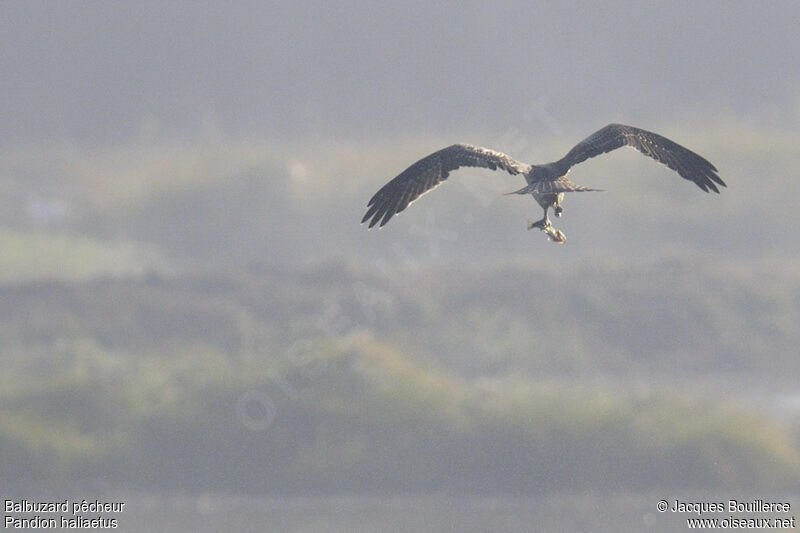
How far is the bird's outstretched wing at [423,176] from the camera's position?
137ft

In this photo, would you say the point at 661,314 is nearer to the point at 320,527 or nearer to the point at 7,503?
the point at 320,527

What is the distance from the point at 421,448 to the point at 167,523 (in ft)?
53.7

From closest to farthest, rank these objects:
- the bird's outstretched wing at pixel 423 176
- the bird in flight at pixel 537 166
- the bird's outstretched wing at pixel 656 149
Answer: the bird in flight at pixel 537 166 → the bird's outstretched wing at pixel 423 176 → the bird's outstretched wing at pixel 656 149

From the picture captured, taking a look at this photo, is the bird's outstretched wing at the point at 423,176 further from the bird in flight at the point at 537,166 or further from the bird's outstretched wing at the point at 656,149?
the bird's outstretched wing at the point at 656,149

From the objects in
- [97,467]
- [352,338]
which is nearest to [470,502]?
[352,338]

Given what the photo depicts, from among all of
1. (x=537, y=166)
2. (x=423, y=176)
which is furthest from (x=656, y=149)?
(x=423, y=176)

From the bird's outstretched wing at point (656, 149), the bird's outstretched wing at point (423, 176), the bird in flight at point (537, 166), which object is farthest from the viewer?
the bird's outstretched wing at point (656, 149)

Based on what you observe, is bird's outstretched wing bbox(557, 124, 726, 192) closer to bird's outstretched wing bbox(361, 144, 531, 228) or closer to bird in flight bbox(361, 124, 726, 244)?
bird in flight bbox(361, 124, 726, 244)

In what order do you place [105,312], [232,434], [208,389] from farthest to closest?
[105,312]
[232,434]
[208,389]

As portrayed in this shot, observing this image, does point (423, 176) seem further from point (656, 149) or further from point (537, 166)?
point (656, 149)

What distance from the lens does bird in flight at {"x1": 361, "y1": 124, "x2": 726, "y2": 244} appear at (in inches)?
1581

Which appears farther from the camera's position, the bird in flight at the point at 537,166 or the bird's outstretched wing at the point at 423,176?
the bird's outstretched wing at the point at 423,176

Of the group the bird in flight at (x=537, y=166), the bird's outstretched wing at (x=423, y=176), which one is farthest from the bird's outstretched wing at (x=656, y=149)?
the bird's outstretched wing at (x=423, y=176)

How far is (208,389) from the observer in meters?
112
